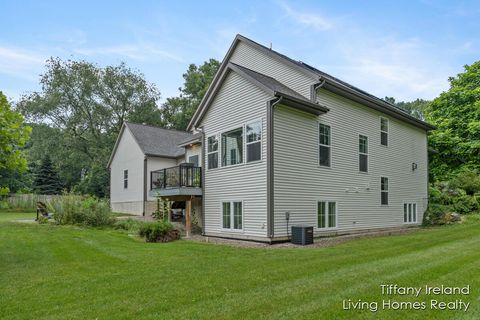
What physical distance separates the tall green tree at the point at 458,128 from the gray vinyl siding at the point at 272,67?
1513 cm

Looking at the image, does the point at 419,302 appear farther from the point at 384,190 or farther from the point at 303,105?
the point at 384,190

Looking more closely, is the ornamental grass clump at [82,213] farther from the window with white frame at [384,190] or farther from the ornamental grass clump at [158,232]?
the window with white frame at [384,190]

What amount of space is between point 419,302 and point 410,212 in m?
14.3

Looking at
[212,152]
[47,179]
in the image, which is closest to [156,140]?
[212,152]

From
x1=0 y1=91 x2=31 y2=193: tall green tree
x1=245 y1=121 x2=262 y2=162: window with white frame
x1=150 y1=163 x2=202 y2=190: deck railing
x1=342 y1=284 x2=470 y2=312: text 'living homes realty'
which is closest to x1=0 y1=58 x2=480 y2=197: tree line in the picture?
x1=150 y1=163 x2=202 y2=190: deck railing

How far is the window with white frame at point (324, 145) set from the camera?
41.6ft

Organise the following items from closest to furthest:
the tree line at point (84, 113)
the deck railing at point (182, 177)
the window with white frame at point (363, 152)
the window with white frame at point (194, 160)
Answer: the deck railing at point (182, 177)
the window with white frame at point (363, 152)
the window with white frame at point (194, 160)
the tree line at point (84, 113)

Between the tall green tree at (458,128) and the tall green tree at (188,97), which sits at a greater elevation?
the tall green tree at (188,97)

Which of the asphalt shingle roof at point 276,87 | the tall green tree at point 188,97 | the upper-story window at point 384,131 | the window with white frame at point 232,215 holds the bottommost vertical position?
the window with white frame at point 232,215

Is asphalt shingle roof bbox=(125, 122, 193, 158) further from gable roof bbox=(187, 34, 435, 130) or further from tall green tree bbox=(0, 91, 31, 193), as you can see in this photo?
tall green tree bbox=(0, 91, 31, 193)

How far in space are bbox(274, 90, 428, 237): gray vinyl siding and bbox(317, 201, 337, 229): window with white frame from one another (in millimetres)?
186

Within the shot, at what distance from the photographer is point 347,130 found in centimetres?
1382

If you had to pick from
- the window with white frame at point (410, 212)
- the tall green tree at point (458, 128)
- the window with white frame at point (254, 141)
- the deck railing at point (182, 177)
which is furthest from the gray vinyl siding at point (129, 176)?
the tall green tree at point (458, 128)

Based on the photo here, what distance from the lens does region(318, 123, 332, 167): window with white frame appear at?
12.7 m
